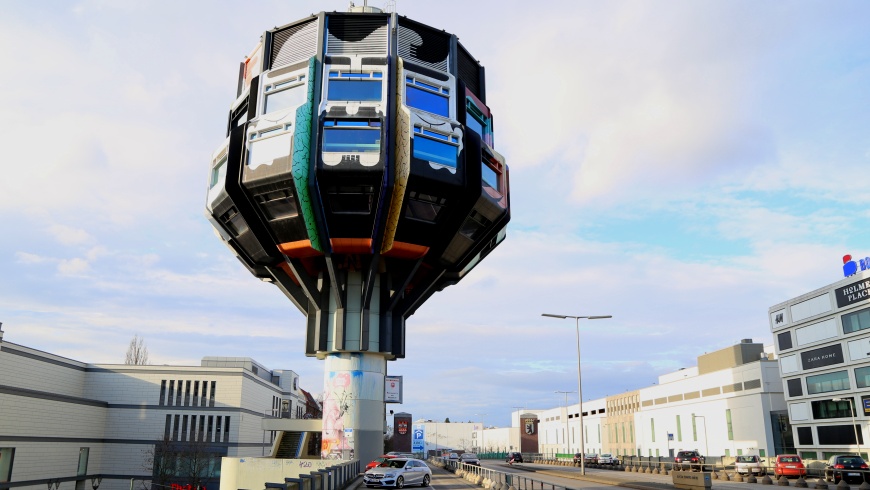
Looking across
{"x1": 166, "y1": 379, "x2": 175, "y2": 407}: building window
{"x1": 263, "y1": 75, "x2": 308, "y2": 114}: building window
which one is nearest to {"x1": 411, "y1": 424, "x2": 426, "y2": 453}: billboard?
{"x1": 166, "y1": 379, "x2": 175, "y2": 407}: building window

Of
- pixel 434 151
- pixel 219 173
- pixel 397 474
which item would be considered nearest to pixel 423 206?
pixel 434 151

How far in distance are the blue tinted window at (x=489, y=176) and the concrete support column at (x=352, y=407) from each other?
591 inches

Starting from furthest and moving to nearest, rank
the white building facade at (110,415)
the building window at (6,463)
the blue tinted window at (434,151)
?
1. the white building facade at (110,415)
2. the building window at (6,463)
3. the blue tinted window at (434,151)

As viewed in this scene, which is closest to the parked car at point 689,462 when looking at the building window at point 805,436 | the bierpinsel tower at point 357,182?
the building window at point 805,436

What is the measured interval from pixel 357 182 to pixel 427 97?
27.2 feet

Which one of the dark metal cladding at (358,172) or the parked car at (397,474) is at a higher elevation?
the dark metal cladding at (358,172)

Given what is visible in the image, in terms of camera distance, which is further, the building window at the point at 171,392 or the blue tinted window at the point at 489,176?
the building window at the point at 171,392

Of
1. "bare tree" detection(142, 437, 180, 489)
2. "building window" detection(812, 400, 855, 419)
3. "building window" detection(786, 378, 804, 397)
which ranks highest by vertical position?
"building window" detection(786, 378, 804, 397)

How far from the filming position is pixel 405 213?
42.2 meters

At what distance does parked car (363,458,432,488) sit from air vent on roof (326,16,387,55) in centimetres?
2652

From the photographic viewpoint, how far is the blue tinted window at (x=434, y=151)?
135ft

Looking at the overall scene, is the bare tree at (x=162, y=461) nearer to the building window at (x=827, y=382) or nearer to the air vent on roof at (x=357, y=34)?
the air vent on roof at (x=357, y=34)

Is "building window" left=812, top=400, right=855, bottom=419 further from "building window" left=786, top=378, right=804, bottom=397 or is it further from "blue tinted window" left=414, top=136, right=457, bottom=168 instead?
"blue tinted window" left=414, top=136, right=457, bottom=168

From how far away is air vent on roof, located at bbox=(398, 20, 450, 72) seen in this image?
148ft
